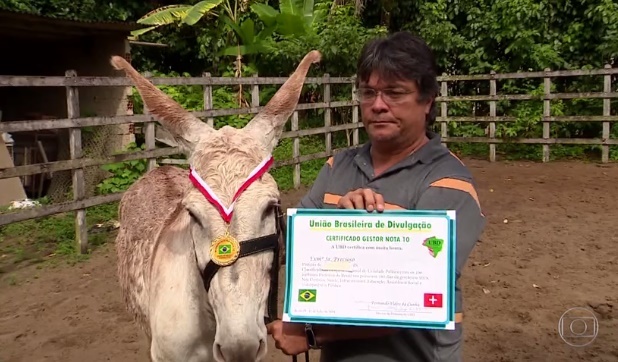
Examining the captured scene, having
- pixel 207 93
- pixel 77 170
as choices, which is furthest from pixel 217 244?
pixel 207 93

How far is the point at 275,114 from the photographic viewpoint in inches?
100

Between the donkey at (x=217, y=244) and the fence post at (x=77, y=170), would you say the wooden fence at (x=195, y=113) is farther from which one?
the donkey at (x=217, y=244)

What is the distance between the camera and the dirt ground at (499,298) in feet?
14.4

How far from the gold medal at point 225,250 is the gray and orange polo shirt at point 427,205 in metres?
0.38

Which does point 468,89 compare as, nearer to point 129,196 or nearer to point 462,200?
point 129,196

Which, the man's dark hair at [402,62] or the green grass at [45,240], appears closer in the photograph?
the man's dark hair at [402,62]

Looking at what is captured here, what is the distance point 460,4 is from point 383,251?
14.1 meters

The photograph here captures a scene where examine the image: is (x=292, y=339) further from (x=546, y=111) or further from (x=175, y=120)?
(x=546, y=111)

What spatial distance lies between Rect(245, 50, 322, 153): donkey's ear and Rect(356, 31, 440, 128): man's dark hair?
0.69m

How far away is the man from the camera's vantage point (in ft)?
5.72

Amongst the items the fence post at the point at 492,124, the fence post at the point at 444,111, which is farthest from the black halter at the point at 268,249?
the fence post at the point at 444,111

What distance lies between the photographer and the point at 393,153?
191 cm

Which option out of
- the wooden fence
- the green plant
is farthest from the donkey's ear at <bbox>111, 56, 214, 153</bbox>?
the green plant

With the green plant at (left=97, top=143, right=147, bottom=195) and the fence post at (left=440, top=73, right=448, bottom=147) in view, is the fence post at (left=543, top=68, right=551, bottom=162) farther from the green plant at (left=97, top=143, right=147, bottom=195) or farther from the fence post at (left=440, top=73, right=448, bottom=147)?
the green plant at (left=97, top=143, right=147, bottom=195)
